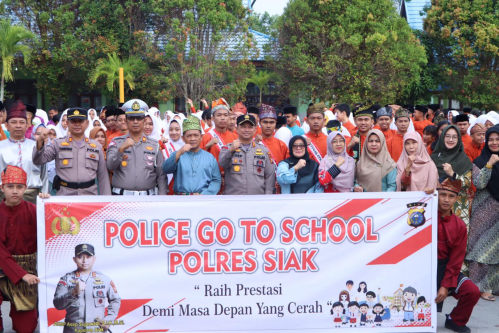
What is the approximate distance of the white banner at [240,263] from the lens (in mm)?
5336

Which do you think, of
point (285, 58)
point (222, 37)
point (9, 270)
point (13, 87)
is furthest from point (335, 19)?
point (9, 270)

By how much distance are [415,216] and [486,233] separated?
1877 mm

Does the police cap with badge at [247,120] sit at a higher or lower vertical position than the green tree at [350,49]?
lower

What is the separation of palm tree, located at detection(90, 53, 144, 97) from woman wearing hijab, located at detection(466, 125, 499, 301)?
1828 centimetres

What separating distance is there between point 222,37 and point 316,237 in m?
19.6

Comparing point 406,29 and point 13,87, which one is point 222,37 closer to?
point 406,29

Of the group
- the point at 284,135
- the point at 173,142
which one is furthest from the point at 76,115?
the point at 284,135

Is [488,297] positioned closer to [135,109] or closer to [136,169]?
[136,169]

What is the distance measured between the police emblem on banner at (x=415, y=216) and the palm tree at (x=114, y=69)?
63.0 ft

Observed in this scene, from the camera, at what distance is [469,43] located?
24.8m

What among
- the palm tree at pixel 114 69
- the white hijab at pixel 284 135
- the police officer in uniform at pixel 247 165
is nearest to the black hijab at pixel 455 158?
the police officer in uniform at pixel 247 165

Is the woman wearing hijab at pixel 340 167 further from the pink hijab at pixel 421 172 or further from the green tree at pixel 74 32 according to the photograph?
the green tree at pixel 74 32

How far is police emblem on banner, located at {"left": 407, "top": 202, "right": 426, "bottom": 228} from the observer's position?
565cm

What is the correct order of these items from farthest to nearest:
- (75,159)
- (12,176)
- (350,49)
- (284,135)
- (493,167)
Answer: (350,49) → (284,135) → (493,167) → (75,159) → (12,176)
